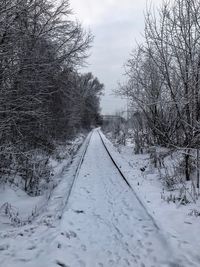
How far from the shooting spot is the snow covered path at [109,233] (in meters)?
5.12

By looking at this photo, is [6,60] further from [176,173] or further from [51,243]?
[176,173]

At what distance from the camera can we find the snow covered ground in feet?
16.5

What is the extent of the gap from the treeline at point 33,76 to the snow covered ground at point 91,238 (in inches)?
72.1

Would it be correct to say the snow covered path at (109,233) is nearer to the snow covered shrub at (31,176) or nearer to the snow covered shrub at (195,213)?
the snow covered shrub at (195,213)

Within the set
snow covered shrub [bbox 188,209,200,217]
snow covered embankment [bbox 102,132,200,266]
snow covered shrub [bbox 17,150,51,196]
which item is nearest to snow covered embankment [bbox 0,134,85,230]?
snow covered shrub [bbox 17,150,51,196]

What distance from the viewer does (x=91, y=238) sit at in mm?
6055

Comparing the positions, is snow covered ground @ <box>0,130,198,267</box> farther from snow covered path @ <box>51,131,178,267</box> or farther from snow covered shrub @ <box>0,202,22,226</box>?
snow covered shrub @ <box>0,202,22,226</box>

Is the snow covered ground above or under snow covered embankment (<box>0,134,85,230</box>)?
above

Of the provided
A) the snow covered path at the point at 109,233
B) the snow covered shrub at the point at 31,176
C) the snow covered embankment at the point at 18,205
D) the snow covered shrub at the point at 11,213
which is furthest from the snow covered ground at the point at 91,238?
the snow covered shrub at the point at 31,176

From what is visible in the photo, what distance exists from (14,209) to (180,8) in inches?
298

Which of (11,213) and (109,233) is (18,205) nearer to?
(11,213)

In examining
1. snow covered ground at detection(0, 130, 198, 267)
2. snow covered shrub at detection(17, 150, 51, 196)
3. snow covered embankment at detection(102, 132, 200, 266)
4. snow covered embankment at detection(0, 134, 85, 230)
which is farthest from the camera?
snow covered shrub at detection(17, 150, 51, 196)

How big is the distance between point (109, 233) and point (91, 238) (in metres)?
0.41

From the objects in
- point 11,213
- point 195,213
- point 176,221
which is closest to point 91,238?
point 176,221
